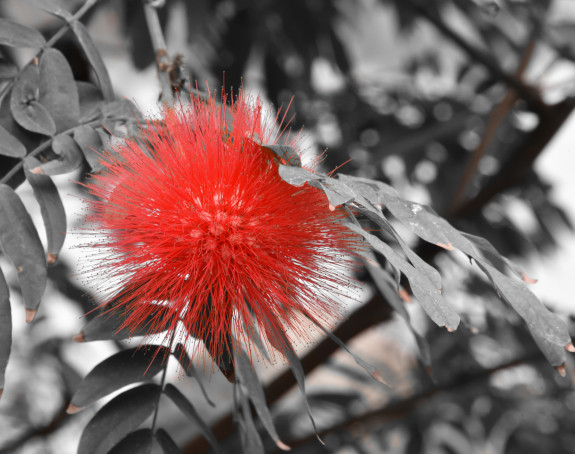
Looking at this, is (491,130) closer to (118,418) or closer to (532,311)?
(532,311)

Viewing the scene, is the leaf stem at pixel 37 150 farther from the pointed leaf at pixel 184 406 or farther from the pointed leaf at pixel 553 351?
the pointed leaf at pixel 553 351

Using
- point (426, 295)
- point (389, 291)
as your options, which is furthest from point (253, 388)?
point (426, 295)

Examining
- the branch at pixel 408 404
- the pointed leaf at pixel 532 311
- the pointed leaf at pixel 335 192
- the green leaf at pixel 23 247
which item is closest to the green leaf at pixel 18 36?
the green leaf at pixel 23 247

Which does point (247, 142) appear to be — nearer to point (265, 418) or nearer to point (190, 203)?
point (190, 203)

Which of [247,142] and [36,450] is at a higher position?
[247,142]

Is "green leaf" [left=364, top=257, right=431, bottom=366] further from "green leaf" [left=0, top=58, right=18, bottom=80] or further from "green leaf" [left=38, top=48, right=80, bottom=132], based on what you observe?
"green leaf" [left=0, top=58, right=18, bottom=80]

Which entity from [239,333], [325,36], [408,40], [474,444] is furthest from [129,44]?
[474,444]

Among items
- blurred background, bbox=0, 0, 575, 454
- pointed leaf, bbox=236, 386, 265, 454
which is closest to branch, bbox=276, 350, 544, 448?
blurred background, bbox=0, 0, 575, 454
